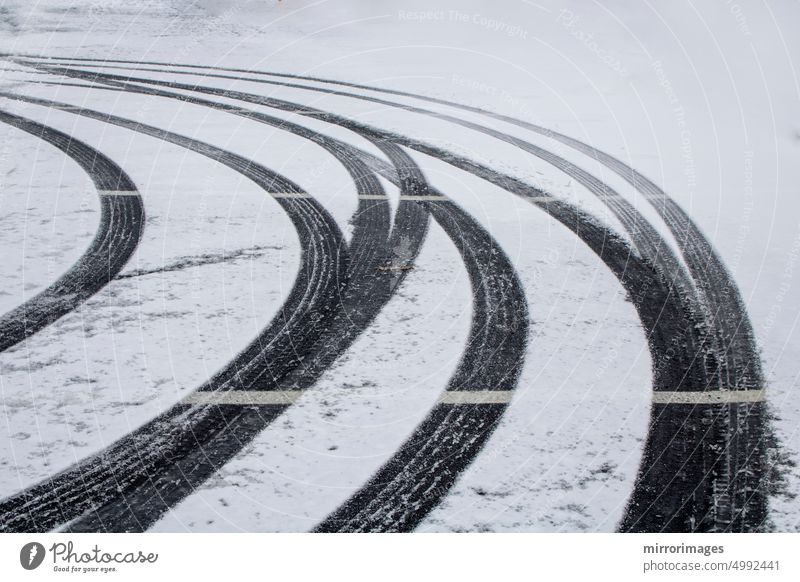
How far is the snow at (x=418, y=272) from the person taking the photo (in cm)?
302

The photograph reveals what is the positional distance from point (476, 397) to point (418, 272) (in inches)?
53.8

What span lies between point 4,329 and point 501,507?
2.71 metres

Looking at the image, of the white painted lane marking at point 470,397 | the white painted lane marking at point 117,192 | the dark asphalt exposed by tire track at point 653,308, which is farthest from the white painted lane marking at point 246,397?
the white painted lane marking at point 117,192

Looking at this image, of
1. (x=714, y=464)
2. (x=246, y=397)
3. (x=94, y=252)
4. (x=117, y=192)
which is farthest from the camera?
(x=117, y=192)

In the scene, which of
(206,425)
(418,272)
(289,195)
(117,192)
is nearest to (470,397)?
(206,425)

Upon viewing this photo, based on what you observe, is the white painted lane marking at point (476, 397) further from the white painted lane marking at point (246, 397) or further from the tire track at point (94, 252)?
the tire track at point (94, 252)

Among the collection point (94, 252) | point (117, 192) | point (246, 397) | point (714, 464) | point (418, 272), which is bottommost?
point (714, 464)

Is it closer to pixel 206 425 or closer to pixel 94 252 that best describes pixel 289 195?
pixel 94 252

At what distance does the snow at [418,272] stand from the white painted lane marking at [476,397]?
66 millimetres

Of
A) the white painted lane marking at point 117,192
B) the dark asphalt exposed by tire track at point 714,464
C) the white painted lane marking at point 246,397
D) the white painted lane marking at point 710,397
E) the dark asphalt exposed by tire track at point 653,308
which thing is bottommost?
the dark asphalt exposed by tire track at point 714,464

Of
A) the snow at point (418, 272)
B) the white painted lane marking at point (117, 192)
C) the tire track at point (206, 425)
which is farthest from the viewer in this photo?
the white painted lane marking at point (117, 192)

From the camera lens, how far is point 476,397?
347 cm
